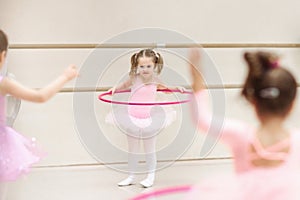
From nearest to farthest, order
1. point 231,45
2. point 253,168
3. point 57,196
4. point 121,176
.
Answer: point 253,168 → point 57,196 → point 121,176 → point 231,45

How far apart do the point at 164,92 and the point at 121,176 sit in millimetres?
359

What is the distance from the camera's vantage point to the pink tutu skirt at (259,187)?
31.6 inches

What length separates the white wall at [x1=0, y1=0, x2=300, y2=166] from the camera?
6.29 ft

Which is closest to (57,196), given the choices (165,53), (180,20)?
(165,53)

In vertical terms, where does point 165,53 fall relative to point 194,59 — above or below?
above

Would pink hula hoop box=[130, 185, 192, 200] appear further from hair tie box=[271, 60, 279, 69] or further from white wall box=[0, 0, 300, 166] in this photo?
white wall box=[0, 0, 300, 166]

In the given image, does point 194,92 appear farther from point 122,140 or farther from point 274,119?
point 122,140

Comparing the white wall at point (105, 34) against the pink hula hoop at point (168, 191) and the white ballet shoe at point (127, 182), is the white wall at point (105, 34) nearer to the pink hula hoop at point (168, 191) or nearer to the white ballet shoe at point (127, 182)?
the white ballet shoe at point (127, 182)

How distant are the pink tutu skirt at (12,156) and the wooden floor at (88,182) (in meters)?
Answer: 0.52

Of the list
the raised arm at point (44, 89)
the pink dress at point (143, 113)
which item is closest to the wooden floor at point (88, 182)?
the pink dress at point (143, 113)

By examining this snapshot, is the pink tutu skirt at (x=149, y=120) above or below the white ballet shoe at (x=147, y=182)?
above

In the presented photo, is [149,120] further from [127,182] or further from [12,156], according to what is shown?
[12,156]

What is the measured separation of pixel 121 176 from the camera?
1938mm

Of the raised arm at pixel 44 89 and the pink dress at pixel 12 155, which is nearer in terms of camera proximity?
the raised arm at pixel 44 89
